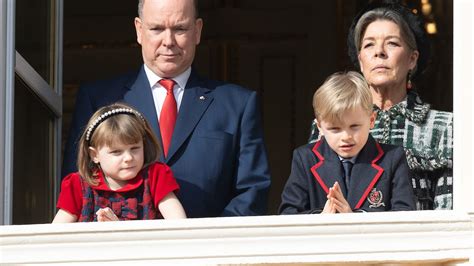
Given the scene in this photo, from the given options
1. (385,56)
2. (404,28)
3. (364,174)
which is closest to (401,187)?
(364,174)

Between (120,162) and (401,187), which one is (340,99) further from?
(120,162)

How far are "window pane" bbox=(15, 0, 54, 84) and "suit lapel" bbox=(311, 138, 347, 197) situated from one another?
1.15 meters

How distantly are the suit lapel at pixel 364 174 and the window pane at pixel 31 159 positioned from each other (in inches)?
45.4

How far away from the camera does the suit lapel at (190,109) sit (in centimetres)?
659

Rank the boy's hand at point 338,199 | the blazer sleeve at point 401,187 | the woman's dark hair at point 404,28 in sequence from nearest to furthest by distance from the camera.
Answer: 1. the boy's hand at point 338,199
2. the blazer sleeve at point 401,187
3. the woman's dark hair at point 404,28

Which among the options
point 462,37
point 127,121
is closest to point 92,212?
point 127,121

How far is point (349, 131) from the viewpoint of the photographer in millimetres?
6281

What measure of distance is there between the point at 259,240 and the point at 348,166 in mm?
606

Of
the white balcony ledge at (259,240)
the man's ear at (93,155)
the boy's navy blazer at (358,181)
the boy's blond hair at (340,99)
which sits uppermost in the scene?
the boy's blond hair at (340,99)

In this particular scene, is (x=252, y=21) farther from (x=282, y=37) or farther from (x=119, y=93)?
(x=119, y=93)

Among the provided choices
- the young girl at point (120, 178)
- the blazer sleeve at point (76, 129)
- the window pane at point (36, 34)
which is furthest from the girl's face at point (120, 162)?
the window pane at point (36, 34)

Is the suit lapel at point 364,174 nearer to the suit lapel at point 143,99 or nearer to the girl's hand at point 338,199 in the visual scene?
the girl's hand at point 338,199

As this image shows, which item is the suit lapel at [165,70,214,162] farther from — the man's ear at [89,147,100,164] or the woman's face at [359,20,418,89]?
the woman's face at [359,20,418,89]

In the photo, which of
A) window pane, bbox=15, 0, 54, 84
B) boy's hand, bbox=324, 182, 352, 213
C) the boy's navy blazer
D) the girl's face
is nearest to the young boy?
the boy's navy blazer
